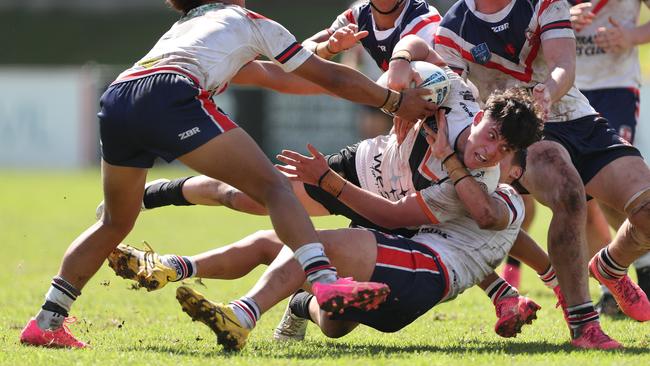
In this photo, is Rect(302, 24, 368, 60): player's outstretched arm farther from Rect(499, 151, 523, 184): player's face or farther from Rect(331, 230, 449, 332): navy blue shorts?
Rect(331, 230, 449, 332): navy blue shorts

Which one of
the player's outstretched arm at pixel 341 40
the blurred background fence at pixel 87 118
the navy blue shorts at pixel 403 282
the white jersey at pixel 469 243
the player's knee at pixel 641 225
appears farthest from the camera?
the blurred background fence at pixel 87 118

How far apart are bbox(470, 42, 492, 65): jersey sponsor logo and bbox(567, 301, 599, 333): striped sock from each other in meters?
1.53

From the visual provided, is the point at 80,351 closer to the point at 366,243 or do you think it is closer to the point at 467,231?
the point at 366,243

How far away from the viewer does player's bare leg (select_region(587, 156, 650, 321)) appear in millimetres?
6020

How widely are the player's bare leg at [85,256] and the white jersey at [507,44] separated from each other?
197 cm

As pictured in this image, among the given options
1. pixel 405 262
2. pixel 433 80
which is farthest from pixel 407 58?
pixel 405 262

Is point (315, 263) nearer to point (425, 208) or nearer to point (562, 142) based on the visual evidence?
point (425, 208)

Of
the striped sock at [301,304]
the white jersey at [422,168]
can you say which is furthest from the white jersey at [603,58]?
the striped sock at [301,304]

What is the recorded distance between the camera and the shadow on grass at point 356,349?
17.3 feet

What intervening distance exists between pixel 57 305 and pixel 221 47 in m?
1.51

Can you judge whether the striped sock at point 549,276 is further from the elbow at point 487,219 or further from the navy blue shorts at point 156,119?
the navy blue shorts at point 156,119

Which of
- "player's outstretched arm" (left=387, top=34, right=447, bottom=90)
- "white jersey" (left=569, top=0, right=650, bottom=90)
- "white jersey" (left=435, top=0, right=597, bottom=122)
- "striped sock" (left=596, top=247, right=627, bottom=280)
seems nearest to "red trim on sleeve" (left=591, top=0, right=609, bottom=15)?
"white jersey" (left=569, top=0, right=650, bottom=90)

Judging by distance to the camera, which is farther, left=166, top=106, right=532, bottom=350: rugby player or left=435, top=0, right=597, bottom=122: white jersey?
left=435, top=0, right=597, bottom=122: white jersey

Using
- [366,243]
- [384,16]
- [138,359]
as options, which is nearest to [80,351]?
[138,359]
